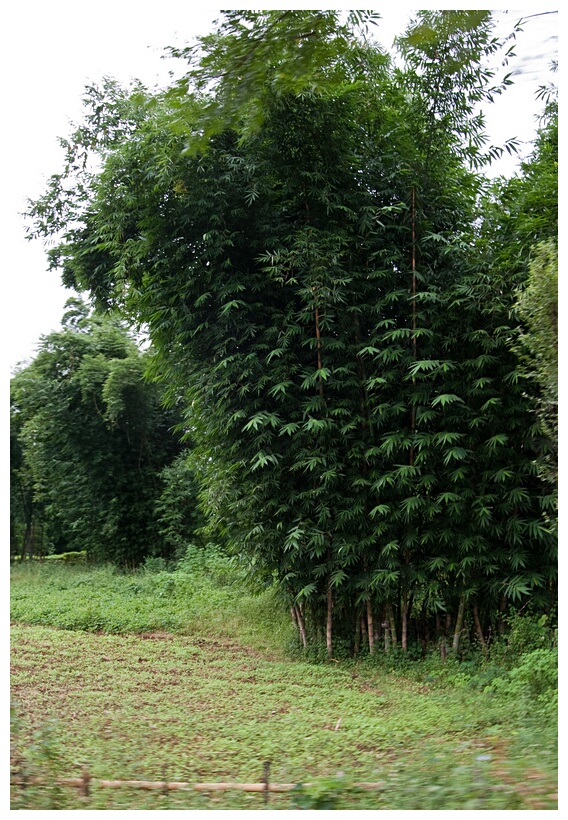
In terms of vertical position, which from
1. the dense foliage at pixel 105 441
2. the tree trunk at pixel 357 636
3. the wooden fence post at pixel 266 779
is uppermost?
the dense foliage at pixel 105 441

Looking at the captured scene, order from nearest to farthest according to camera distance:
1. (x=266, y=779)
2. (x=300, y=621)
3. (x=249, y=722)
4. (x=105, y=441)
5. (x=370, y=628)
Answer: (x=266, y=779) → (x=249, y=722) → (x=370, y=628) → (x=300, y=621) → (x=105, y=441)

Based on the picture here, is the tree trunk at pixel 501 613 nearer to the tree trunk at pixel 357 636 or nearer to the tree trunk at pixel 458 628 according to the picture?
the tree trunk at pixel 458 628

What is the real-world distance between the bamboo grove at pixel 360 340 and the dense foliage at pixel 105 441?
18.2ft

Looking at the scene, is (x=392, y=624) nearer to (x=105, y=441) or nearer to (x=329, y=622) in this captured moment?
(x=329, y=622)

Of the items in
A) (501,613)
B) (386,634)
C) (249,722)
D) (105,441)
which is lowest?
(249,722)

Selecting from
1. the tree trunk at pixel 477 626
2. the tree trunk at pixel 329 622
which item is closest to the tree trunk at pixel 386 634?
the tree trunk at pixel 329 622

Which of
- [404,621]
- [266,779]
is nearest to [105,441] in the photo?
[404,621]

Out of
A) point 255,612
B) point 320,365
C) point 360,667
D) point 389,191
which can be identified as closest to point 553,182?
point 389,191

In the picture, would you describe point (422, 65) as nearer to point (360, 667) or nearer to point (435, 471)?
point (435, 471)

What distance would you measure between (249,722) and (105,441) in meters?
7.73

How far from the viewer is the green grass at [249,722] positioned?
7.24ft

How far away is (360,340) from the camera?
15.8ft

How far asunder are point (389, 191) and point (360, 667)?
349 centimetres

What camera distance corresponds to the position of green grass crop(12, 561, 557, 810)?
2.21 meters
